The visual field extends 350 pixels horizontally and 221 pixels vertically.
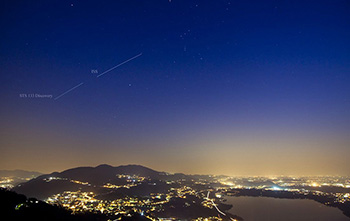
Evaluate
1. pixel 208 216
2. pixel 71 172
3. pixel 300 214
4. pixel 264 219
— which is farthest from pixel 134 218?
pixel 71 172

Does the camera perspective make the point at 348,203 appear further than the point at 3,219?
Yes

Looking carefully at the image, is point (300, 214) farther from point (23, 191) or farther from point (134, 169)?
point (134, 169)

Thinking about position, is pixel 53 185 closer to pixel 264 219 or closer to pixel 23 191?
pixel 23 191

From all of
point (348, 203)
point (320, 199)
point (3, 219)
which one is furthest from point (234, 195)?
point (3, 219)

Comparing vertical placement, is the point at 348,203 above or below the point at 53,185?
below

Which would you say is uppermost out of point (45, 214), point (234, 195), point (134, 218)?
point (45, 214)

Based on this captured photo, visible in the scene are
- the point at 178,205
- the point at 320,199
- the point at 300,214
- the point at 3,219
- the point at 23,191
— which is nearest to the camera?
the point at 3,219

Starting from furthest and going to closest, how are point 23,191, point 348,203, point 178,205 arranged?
point 348,203, point 23,191, point 178,205

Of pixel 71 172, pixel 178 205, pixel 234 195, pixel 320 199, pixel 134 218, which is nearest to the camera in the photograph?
pixel 134 218

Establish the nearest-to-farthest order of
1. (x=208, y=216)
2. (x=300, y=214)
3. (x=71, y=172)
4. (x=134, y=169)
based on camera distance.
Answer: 1. (x=208, y=216)
2. (x=300, y=214)
3. (x=71, y=172)
4. (x=134, y=169)
